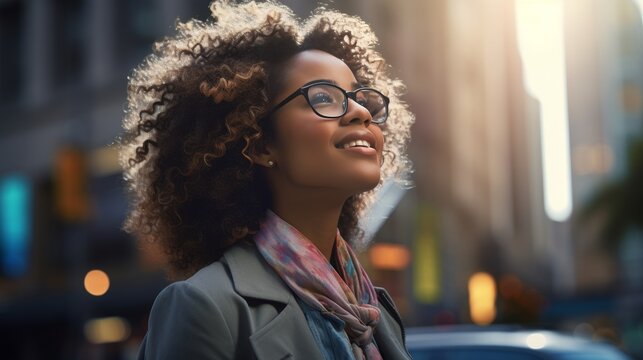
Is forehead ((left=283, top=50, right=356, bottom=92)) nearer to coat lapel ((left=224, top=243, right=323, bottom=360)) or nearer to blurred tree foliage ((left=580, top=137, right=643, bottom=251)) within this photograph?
coat lapel ((left=224, top=243, right=323, bottom=360))

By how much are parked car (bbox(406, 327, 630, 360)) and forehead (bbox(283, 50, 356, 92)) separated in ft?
11.0

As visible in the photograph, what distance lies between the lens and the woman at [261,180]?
2250 millimetres

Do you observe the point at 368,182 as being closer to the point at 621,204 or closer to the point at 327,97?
the point at 327,97

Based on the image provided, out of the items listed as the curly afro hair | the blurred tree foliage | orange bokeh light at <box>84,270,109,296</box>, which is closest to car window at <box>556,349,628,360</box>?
the curly afro hair

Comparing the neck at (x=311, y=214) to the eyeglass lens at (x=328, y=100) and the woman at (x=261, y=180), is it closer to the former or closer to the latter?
the woman at (x=261, y=180)

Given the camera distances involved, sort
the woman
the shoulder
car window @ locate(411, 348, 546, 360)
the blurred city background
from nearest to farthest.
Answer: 1. the shoulder
2. the woman
3. car window @ locate(411, 348, 546, 360)
4. the blurred city background

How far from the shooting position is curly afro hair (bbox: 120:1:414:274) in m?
2.50

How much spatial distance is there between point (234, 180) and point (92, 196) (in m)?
24.0

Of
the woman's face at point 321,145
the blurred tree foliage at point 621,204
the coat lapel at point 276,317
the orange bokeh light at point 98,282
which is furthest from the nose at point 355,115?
the blurred tree foliage at point 621,204

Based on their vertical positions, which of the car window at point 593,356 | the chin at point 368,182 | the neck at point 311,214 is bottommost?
the car window at point 593,356

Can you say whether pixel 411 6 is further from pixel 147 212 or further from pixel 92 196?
pixel 147 212

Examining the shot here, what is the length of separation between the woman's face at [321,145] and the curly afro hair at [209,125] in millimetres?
63

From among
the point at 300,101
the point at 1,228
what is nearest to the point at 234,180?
the point at 300,101

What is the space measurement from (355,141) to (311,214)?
0.21m
